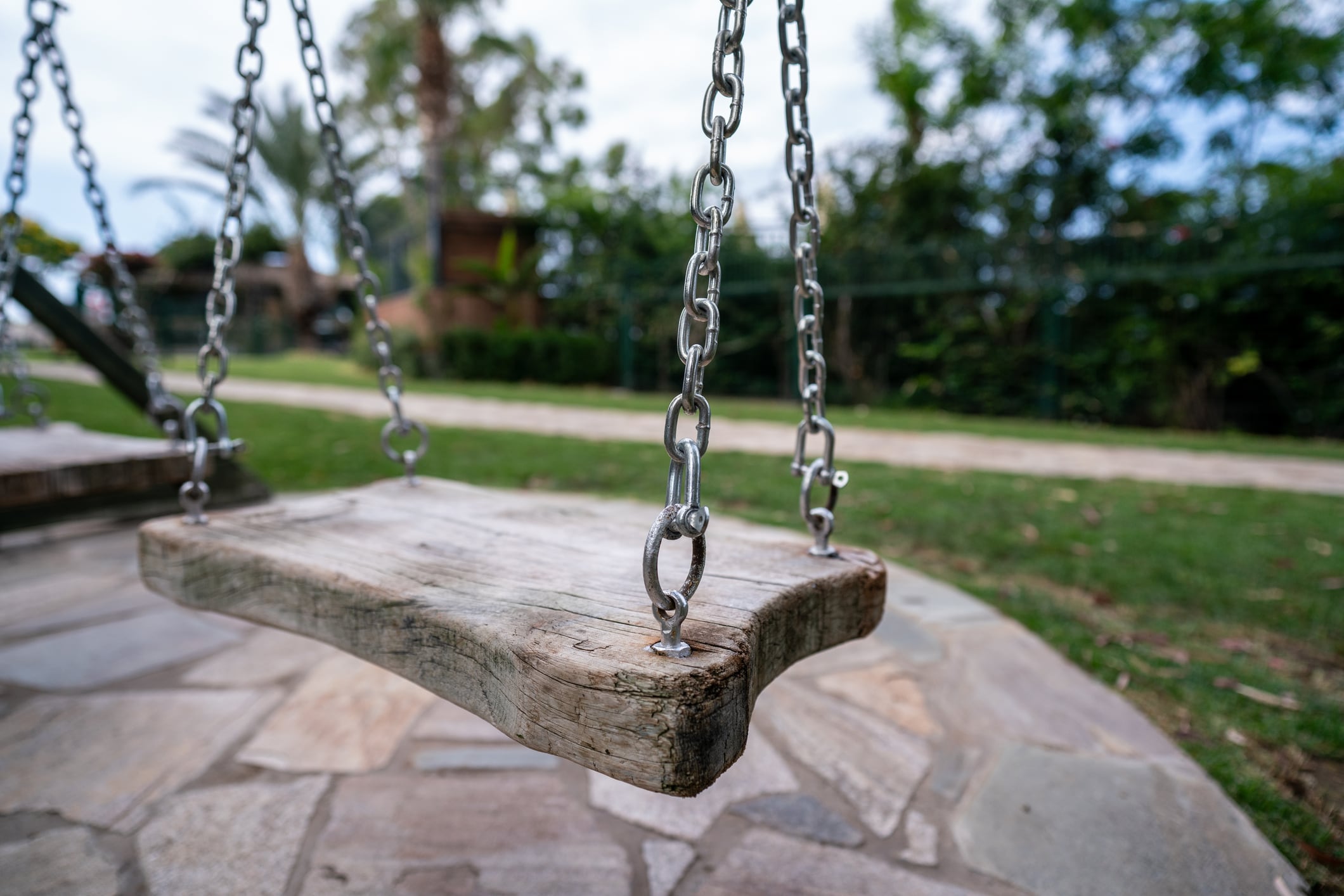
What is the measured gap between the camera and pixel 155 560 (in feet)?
4.11

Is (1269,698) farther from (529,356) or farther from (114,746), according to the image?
(529,356)

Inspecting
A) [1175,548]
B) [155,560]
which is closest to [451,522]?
[155,560]

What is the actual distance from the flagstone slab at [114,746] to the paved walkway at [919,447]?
143 inches

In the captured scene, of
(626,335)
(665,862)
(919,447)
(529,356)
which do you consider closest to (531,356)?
(529,356)

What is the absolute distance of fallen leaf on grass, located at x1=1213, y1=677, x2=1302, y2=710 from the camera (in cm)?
188

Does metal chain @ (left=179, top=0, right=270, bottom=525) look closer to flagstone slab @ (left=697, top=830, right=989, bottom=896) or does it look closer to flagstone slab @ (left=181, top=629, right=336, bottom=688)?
flagstone slab @ (left=181, top=629, right=336, bottom=688)

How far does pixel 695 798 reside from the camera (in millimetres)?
Answer: 1428

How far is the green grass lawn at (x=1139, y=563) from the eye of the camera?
1.68 meters

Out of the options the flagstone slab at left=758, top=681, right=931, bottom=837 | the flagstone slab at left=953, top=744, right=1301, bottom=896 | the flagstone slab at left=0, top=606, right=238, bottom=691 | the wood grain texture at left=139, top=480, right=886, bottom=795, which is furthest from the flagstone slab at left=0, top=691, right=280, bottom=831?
the flagstone slab at left=953, top=744, right=1301, bottom=896

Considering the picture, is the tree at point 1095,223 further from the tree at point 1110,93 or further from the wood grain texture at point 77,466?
the wood grain texture at point 77,466

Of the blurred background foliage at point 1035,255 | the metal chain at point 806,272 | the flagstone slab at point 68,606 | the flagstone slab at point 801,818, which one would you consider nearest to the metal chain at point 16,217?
the flagstone slab at point 68,606

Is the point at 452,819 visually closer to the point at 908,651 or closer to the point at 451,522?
the point at 451,522

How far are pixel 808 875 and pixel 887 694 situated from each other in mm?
653

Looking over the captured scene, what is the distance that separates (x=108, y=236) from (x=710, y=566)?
2.32 metres
